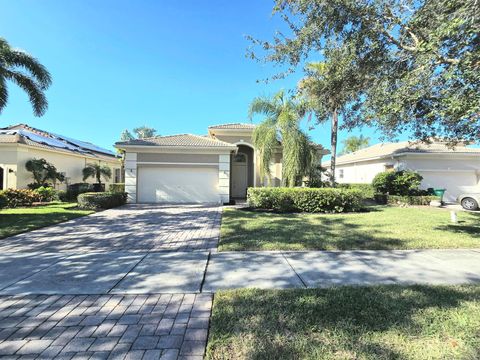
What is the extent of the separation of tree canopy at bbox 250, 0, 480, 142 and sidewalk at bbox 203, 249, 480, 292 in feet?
9.30

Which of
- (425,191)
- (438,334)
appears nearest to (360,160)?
(425,191)

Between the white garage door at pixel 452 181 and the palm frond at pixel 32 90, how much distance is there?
22763mm

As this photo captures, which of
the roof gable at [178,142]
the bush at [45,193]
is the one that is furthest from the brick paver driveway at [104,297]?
the bush at [45,193]

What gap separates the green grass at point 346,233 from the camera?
20.1 ft

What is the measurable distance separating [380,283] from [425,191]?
15569mm

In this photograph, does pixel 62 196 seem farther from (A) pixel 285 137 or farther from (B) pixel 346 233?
(B) pixel 346 233

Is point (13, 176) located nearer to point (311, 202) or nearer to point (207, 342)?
point (311, 202)

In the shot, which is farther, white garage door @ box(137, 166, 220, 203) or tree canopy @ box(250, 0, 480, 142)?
white garage door @ box(137, 166, 220, 203)

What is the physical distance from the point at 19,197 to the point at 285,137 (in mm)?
13832

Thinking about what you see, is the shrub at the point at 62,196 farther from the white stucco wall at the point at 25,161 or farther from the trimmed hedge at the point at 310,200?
the trimmed hedge at the point at 310,200

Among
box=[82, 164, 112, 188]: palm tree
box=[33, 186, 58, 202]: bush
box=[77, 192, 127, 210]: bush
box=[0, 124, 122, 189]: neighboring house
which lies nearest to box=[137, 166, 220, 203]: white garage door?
box=[77, 192, 127, 210]: bush

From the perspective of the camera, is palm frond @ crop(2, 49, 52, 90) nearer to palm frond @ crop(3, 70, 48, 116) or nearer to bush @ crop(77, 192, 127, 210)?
palm frond @ crop(3, 70, 48, 116)

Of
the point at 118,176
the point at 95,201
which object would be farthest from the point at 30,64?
the point at 118,176

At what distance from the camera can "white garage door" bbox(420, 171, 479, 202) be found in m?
18.0
